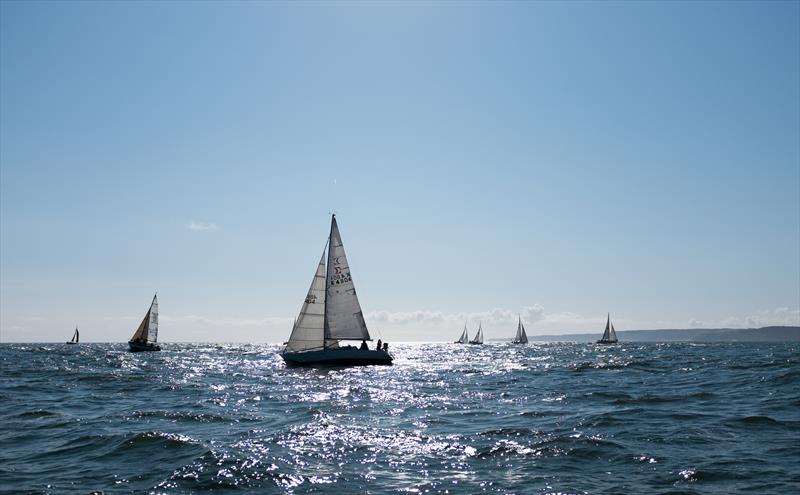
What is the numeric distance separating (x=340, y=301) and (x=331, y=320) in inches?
69.0

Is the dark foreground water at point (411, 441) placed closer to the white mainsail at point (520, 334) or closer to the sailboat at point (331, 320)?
the sailboat at point (331, 320)

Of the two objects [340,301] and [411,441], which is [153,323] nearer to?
[340,301]

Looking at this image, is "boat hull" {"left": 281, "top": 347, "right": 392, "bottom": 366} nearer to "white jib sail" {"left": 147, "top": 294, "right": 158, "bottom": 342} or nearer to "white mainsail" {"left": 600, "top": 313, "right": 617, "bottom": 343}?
"white jib sail" {"left": 147, "top": 294, "right": 158, "bottom": 342}

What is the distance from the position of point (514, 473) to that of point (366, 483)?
10.6 ft

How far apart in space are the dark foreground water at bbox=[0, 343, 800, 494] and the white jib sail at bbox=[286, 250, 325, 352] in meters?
17.4

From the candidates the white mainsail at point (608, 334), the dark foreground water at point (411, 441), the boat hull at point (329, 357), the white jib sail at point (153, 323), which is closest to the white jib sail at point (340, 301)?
the boat hull at point (329, 357)

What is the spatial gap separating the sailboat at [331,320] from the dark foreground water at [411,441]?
1714 cm

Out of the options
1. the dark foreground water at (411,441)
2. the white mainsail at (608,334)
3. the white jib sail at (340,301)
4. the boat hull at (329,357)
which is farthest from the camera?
the white mainsail at (608,334)

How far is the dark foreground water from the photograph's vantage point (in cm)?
1177

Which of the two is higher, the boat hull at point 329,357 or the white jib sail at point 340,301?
the white jib sail at point 340,301

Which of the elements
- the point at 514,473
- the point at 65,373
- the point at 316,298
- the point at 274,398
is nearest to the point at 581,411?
the point at 514,473

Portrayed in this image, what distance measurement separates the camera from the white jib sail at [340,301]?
4775cm

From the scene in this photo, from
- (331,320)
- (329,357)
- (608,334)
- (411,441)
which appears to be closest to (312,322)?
(331,320)

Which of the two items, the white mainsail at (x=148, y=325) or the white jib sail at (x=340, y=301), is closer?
the white jib sail at (x=340, y=301)
